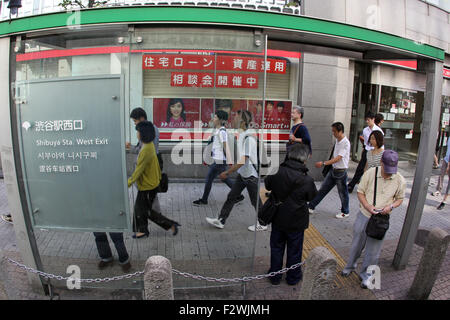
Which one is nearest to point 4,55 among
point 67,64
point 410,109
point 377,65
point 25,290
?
point 67,64

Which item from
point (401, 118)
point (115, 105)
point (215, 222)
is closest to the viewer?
point (115, 105)

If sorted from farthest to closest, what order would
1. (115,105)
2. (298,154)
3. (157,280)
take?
1. (298,154)
2. (115,105)
3. (157,280)

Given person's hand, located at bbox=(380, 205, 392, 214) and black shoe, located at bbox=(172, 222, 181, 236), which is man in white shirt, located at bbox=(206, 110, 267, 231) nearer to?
black shoe, located at bbox=(172, 222, 181, 236)

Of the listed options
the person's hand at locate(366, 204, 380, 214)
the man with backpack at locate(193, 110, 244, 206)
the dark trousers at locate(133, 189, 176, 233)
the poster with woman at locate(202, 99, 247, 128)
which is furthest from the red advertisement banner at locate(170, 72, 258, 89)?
the person's hand at locate(366, 204, 380, 214)

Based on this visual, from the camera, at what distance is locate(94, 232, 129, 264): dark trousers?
142 inches

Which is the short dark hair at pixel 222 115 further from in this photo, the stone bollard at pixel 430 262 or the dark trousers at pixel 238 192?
the stone bollard at pixel 430 262

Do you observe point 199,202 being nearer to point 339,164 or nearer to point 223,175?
point 223,175

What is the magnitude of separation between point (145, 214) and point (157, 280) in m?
1.14

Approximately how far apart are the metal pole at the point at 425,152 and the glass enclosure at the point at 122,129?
2032 mm

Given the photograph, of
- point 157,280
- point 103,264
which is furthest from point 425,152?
point 103,264

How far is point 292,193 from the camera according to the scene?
11.8 feet

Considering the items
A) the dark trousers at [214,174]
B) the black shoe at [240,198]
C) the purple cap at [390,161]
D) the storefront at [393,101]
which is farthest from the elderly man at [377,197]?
the storefront at [393,101]

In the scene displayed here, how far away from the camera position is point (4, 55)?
10.3 ft

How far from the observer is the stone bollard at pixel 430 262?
3.37m
